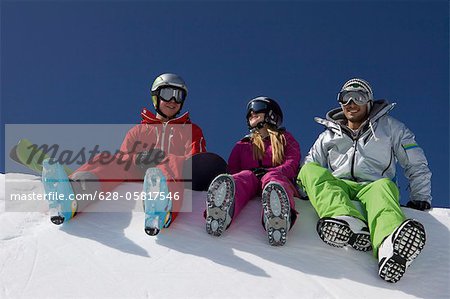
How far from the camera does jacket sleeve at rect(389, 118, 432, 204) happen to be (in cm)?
462

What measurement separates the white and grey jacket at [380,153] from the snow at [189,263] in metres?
0.72

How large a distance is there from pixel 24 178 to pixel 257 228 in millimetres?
3326

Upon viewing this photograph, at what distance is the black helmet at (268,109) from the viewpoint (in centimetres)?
525

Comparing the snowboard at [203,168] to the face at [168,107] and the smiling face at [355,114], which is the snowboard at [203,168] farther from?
the smiling face at [355,114]

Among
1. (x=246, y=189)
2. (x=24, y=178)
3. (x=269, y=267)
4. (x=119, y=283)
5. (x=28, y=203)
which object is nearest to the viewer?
(x=119, y=283)

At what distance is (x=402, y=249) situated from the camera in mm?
2932

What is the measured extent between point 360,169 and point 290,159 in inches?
30.0

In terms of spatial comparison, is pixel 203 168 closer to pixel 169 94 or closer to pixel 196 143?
pixel 196 143

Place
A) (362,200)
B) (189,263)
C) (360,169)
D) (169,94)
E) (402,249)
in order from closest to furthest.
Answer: (402,249) → (189,263) → (362,200) → (360,169) → (169,94)

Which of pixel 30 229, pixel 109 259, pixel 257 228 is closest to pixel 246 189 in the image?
pixel 257 228

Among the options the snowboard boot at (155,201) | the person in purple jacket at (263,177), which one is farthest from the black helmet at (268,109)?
the snowboard boot at (155,201)

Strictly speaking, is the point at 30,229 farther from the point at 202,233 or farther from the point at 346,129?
the point at 346,129

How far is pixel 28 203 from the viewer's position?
4.52 m

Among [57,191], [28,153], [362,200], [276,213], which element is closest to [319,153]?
[362,200]
